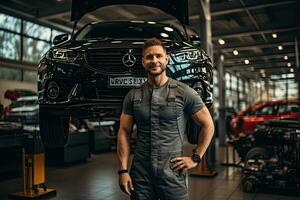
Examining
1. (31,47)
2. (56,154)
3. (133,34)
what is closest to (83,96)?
(133,34)

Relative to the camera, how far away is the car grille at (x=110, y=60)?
241cm

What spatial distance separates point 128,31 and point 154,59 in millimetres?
1638

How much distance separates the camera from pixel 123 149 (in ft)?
5.79

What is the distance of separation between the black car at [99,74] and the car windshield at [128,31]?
2.05ft

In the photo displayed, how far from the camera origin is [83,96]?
2383 millimetres

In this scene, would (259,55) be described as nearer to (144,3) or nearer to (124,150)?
(144,3)

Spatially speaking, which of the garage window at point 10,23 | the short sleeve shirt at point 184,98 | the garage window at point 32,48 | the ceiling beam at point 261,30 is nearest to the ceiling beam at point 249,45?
the ceiling beam at point 261,30

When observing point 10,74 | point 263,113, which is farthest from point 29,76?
point 263,113

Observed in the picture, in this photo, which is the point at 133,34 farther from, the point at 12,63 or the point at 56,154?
the point at 12,63

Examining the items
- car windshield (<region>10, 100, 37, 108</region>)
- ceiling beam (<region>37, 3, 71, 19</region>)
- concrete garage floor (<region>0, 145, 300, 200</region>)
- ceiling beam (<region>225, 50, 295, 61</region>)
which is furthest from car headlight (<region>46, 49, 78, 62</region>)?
ceiling beam (<region>225, 50, 295, 61</region>)

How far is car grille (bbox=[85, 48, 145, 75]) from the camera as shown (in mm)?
2406

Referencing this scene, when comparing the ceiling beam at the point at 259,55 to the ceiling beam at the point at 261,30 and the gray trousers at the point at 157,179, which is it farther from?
the gray trousers at the point at 157,179

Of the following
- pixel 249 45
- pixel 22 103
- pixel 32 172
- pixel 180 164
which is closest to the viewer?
pixel 180 164

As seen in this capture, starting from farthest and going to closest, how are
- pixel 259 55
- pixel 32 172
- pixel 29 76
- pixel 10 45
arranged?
pixel 259 55, pixel 29 76, pixel 10 45, pixel 32 172
